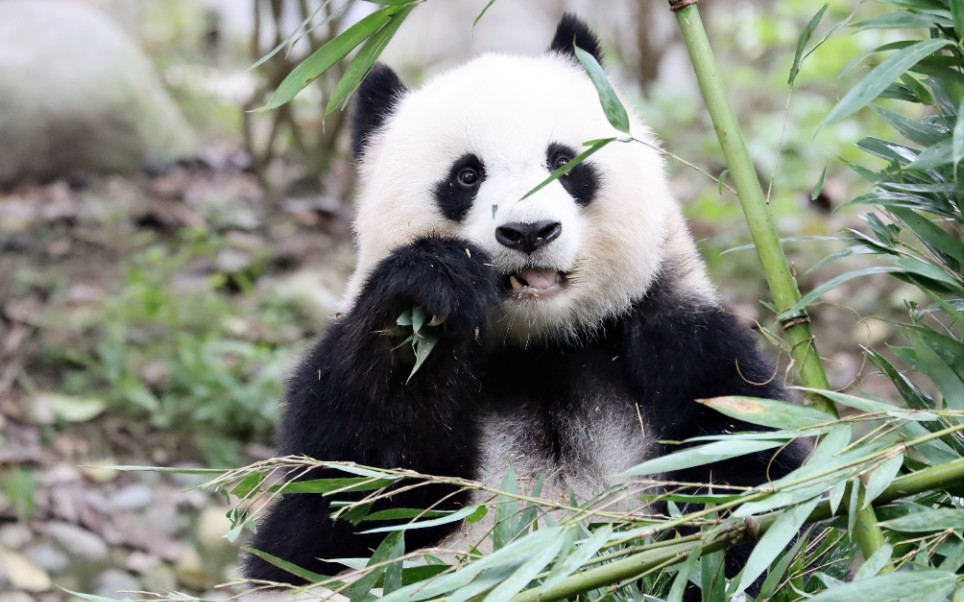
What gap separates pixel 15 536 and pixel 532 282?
9.57 feet

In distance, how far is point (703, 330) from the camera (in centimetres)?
274

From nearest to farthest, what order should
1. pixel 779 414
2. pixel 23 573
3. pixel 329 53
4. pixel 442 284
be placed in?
pixel 779 414 < pixel 329 53 < pixel 442 284 < pixel 23 573

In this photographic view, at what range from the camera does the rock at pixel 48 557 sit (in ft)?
14.5

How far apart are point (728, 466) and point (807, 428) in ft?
2.49

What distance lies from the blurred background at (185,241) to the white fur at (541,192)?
2.55 feet

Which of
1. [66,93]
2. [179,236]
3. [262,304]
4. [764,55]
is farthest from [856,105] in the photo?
[764,55]

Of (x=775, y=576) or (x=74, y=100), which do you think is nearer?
(x=775, y=576)

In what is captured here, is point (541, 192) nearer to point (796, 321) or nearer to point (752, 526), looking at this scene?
point (796, 321)

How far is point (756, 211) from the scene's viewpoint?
2.02 m

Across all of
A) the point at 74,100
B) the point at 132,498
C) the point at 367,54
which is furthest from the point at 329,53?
the point at 74,100

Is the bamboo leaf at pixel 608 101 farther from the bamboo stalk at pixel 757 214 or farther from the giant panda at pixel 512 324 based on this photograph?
the giant panda at pixel 512 324

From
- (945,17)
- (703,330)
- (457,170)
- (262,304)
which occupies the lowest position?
(262,304)

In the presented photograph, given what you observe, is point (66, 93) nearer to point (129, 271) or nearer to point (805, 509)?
point (129, 271)

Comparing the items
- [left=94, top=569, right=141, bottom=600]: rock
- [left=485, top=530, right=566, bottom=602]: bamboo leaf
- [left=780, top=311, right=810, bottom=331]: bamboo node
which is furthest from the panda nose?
[left=94, top=569, right=141, bottom=600]: rock
